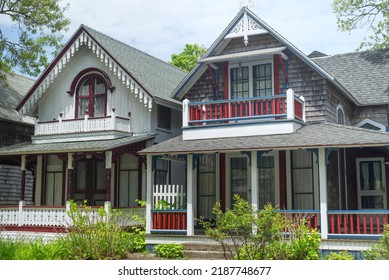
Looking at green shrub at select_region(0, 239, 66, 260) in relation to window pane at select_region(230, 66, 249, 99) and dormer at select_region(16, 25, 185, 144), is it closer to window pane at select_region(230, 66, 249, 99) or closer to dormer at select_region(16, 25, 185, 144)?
dormer at select_region(16, 25, 185, 144)

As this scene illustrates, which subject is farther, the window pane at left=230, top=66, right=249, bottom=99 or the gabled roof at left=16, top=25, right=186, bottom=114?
the gabled roof at left=16, top=25, right=186, bottom=114

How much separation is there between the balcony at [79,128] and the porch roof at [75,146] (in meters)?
0.34

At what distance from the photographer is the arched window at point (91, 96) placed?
22.7m

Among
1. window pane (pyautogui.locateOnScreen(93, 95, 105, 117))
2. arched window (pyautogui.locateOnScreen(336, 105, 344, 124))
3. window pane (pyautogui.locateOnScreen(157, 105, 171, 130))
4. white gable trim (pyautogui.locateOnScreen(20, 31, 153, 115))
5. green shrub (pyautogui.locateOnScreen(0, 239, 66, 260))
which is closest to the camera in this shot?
green shrub (pyautogui.locateOnScreen(0, 239, 66, 260))

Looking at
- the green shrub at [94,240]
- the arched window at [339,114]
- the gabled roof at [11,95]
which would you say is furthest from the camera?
the gabled roof at [11,95]

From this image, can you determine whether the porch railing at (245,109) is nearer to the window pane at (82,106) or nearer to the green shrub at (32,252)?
the window pane at (82,106)

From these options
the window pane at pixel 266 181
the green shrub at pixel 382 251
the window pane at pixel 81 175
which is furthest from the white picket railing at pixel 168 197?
the green shrub at pixel 382 251

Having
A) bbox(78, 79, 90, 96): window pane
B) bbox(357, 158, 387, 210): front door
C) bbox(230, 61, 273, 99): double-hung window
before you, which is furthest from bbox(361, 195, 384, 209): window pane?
bbox(78, 79, 90, 96): window pane

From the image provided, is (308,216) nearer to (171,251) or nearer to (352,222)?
(352,222)

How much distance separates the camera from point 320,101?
18719 millimetres

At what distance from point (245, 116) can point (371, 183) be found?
630 centimetres

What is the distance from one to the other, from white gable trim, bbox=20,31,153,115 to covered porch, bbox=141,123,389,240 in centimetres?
301

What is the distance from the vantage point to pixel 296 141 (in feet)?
52.2

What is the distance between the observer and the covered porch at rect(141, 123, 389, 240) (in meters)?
15.4
